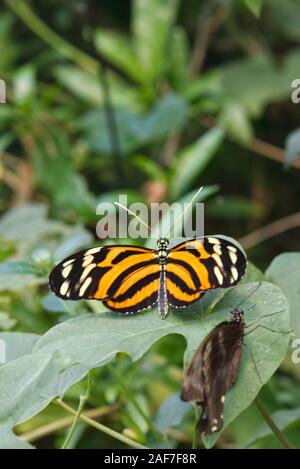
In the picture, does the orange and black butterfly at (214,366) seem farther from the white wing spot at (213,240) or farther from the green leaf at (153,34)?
the green leaf at (153,34)

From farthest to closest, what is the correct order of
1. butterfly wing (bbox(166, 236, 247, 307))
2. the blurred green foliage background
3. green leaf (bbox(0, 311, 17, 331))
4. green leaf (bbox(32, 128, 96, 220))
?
green leaf (bbox(32, 128, 96, 220))
the blurred green foliage background
green leaf (bbox(0, 311, 17, 331))
butterfly wing (bbox(166, 236, 247, 307))

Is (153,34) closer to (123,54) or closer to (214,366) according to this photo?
(123,54)

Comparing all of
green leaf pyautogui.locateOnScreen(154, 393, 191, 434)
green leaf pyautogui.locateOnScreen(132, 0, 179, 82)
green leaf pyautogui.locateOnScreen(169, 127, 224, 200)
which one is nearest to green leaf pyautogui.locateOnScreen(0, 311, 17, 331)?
green leaf pyautogui.locateOnScreen(154, 393, 191, 434)

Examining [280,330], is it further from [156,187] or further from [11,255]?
[156,187]

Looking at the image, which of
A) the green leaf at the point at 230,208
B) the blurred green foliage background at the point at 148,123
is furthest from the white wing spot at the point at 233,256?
the green leaf at the point at 230,208

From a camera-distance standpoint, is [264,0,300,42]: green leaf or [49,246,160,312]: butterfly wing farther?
[264,0,300,42]: green leaf

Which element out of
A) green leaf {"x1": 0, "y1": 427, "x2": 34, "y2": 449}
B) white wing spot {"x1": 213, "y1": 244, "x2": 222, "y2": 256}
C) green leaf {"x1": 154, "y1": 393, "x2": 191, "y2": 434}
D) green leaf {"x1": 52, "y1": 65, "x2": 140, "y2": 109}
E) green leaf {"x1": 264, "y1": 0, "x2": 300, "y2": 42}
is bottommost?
green leaf {"x1": 154, "y1": 393, "x2": 191, "y2": 434}

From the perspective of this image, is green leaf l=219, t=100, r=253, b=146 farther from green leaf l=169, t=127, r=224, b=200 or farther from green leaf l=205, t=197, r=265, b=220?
green leaf l=169, t=127, r=224, b=200
